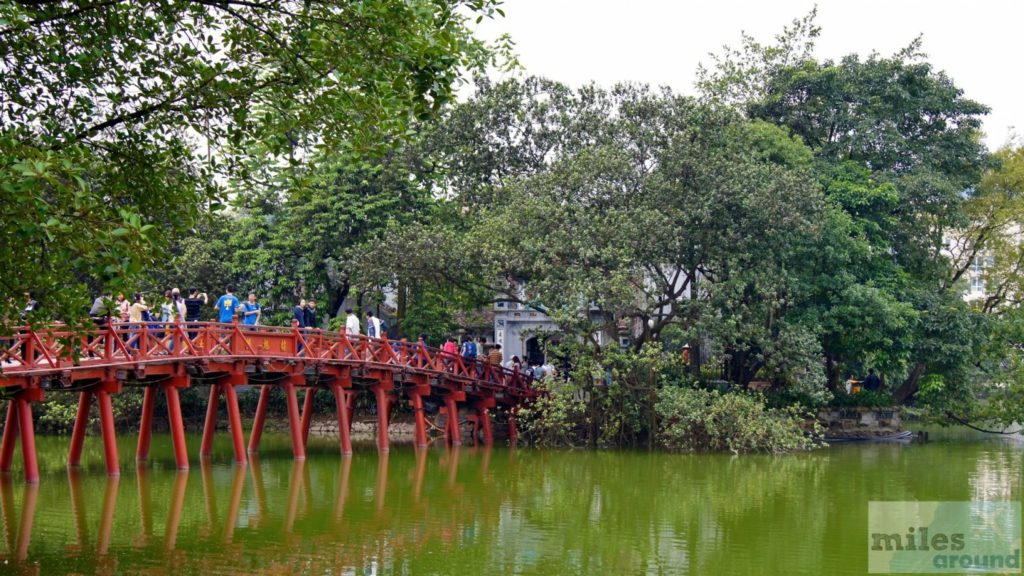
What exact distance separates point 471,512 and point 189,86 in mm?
8359

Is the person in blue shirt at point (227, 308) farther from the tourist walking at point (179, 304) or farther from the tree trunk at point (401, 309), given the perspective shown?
the tree trunk at point (401, 309)

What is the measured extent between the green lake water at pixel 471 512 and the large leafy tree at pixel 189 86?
409 centimetres

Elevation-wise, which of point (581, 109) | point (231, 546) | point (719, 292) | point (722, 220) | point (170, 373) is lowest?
point (231, 546)

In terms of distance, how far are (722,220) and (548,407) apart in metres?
6.42

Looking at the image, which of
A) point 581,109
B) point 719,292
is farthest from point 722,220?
point 581,109

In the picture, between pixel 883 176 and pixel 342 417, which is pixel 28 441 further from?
pixel 883 176

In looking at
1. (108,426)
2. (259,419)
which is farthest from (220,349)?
(259,419)

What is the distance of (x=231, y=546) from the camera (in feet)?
47.2

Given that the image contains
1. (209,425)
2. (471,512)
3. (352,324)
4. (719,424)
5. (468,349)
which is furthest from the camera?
(468,349)

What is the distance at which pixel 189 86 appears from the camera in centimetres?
1260

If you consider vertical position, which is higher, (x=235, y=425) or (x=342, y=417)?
(x=342, y=417)

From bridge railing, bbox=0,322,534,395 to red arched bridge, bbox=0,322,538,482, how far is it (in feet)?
0.08

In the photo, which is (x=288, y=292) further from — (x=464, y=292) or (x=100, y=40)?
(x=100, y=40)

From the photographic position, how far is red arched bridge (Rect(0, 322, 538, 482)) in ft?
64.2
